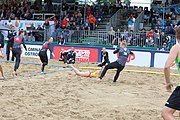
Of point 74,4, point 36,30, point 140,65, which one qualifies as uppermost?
point 74,4

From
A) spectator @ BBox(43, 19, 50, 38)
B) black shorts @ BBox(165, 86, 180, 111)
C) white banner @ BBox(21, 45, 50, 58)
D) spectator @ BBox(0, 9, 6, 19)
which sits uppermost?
spectator @ BBox(0, 9, 6, 19)

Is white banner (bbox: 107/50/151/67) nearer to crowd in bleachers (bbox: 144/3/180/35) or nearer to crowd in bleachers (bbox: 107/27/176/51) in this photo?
crowd in bleachers (bbox: 107/27/176/51)

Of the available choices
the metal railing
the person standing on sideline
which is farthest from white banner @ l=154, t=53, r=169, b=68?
the person standing on sideline

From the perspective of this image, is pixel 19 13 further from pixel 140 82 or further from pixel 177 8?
pixel 140 82

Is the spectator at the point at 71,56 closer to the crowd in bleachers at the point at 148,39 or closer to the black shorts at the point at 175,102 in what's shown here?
the crowd in bleachers at the point at 148,39

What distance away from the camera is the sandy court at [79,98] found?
25.5 ft

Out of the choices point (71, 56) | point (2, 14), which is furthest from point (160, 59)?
point (2, 14)

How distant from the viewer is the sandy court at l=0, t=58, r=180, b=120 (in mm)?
7785

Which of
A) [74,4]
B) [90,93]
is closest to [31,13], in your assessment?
[74,4]

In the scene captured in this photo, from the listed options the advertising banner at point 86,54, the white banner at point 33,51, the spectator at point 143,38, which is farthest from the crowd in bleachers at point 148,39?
the white banner at point 33,51

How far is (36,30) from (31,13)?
12.8ft

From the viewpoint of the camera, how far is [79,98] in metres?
9.70

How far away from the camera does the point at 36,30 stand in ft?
81.5

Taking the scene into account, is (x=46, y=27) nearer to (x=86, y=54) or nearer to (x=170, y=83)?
Answer: (x=86, y=54)
